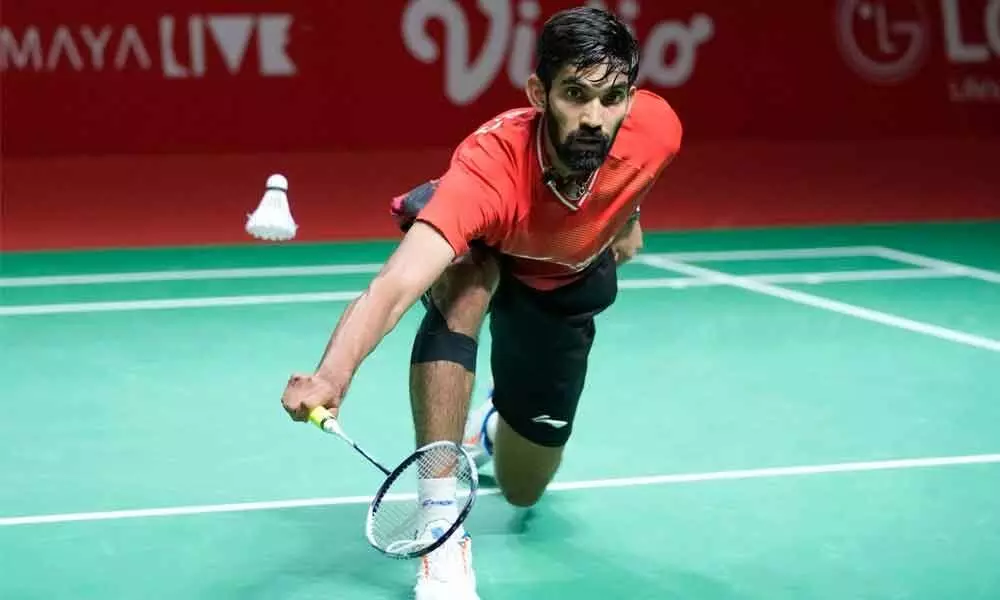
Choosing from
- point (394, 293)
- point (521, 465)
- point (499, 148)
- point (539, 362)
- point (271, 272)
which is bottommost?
point (271, 272)

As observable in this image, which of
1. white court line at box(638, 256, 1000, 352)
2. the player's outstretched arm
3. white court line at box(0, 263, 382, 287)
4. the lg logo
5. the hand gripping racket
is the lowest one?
white court line at box(638, 256, 1000, 352)

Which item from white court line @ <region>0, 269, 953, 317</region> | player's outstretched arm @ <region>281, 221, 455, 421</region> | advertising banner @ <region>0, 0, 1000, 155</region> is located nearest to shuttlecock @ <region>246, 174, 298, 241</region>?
player's outstretched arm @ <region>281, 221, 455, 421</region>

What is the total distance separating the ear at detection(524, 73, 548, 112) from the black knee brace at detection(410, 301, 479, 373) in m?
0.56

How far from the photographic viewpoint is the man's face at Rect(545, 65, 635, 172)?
390cm

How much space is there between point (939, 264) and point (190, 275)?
388 cm

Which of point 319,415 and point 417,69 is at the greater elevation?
point 319,415

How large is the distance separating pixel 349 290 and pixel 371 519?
4.66 meters

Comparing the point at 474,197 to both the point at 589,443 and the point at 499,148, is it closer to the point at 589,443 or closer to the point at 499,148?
the point at 499,148

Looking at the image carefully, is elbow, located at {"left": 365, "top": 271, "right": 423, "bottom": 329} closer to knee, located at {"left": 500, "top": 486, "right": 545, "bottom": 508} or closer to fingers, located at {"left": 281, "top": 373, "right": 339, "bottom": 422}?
fingers, located at {"left": 281, "top": 373, "right": 339, "bottom": 422}

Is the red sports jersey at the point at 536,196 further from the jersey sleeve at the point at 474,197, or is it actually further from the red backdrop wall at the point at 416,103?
the red backdrop wall at the point at 416,103

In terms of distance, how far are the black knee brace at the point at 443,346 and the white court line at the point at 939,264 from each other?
196 inches

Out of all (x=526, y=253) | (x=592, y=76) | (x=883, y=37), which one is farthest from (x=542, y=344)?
(x=883, y=37)

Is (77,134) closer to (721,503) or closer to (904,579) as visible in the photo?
(721,503)

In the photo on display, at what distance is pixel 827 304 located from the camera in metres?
7.80
